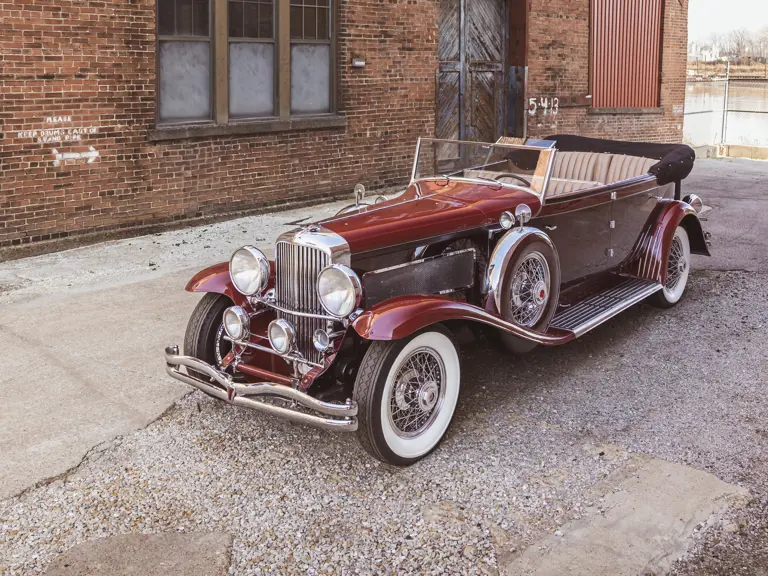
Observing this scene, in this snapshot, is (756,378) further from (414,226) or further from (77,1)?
(77,1)

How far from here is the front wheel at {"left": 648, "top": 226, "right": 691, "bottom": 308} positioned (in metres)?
7.31

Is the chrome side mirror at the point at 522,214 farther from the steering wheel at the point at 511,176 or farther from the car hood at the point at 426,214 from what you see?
the steering wheel at the point at 511,176

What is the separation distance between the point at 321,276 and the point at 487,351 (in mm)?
2137

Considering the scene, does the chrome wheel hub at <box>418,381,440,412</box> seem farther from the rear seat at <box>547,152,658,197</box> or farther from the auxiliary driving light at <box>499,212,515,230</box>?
the rear seat at <box>547,152,658,197</box>

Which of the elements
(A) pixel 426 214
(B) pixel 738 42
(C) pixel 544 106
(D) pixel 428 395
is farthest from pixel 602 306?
(B) pixel 738 42

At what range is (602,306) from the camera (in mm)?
6316

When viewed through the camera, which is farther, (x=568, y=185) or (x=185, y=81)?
(x=185, y=81)

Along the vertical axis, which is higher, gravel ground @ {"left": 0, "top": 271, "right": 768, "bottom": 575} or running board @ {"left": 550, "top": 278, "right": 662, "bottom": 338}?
running board @ {"left": 550, "top": 278, "right": 662, "bottom": 338}

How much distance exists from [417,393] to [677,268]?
3754mm

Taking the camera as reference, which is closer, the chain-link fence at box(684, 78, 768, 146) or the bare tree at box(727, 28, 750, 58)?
the chain-link fence at box(684, 78, 768, 146)

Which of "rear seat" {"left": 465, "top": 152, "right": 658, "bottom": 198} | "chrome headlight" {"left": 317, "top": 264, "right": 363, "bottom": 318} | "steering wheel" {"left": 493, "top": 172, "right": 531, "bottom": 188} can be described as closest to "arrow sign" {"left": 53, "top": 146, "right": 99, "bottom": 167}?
"rear seat" {"left": 465, "top": 152, "right": 658, "bottom": 198}

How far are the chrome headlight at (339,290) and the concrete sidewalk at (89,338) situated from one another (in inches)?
33.2

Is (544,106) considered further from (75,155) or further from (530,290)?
(530,290)

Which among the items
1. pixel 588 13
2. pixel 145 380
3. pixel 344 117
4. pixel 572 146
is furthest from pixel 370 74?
pixel 145 380
